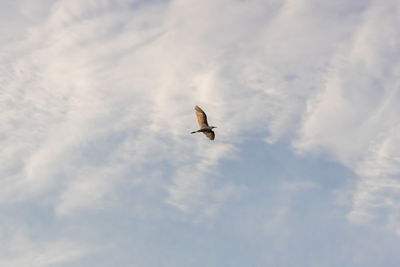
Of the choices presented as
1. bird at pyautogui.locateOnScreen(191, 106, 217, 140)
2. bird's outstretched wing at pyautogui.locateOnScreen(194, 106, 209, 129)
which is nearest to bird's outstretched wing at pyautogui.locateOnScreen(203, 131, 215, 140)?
bird at pyautogui.locateOnScreen(191, 106, 217, 140)

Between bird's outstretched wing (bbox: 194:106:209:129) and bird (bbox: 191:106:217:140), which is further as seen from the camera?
bird (bbox: 191:106:217:140)

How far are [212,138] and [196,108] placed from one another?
10924 mm

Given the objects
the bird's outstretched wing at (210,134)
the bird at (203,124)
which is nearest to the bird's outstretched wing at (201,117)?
the bird at (203,124)

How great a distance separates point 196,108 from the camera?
16238 cm

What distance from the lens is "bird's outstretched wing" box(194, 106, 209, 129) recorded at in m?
162

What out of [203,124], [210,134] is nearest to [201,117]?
[203,124]

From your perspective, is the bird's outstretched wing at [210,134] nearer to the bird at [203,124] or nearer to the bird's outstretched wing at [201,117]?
the bird at [203,124]

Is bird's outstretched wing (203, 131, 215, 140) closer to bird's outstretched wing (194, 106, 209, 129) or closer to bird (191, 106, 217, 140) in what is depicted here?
bird (191, 106, 217, 140)

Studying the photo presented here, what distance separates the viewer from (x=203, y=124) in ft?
541

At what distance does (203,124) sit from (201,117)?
2.72 metres

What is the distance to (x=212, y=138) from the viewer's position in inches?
6575

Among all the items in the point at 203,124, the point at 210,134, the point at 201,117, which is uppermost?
the point at 201,117

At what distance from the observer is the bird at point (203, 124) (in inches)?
6398

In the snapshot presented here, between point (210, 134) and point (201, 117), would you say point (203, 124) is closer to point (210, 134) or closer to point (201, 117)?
point (201, 117)
